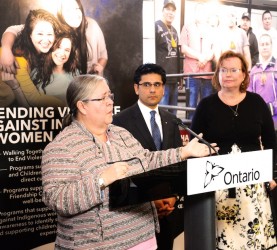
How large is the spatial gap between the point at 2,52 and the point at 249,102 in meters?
1.76

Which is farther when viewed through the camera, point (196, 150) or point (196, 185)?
point (196, 150)

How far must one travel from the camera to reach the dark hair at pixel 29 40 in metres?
2.95

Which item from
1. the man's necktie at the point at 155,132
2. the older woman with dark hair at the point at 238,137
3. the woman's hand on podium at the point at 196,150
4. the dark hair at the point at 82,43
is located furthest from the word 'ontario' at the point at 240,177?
the dark hair at the point at 82,43

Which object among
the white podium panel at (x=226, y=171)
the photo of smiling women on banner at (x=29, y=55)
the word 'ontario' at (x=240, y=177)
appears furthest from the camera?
the photo of smiling women on banner at (x=29, y=55)

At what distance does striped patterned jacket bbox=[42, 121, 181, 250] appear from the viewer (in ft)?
5.79

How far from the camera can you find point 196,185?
1495 millimetres

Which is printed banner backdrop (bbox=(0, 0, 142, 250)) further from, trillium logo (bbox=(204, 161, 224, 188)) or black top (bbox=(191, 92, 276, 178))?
trillium logo (bbox=(204, 161, 224, 188))

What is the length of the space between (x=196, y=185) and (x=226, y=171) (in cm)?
15

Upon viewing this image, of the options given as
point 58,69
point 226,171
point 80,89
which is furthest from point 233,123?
point 226,171

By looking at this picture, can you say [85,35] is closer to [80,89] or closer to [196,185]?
[80,89]

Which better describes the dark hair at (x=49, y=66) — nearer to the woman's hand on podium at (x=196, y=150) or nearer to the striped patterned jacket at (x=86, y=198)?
the striped patterned jacket at (x=86, y=198)

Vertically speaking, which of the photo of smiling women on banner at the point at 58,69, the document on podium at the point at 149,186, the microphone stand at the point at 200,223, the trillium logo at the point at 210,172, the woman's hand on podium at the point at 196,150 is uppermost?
the photo of smiling women on banner at the point at 58,69

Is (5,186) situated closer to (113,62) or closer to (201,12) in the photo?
(113,62)

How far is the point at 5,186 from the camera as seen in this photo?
2.95 meters
